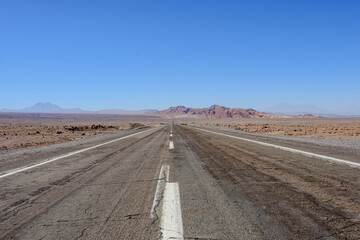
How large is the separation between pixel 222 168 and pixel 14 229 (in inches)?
172

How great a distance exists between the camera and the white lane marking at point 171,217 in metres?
2.61

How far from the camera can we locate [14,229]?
2846mm

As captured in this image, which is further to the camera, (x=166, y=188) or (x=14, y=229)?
(x=166, y=188)

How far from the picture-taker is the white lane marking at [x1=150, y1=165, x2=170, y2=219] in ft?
11.2

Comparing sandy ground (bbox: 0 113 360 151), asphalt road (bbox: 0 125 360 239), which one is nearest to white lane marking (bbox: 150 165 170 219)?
asphalt road (bbox: 0 125 360 239)

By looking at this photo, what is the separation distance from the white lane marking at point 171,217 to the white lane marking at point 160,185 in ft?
0.35

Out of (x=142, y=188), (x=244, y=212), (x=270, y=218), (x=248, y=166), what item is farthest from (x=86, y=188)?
(x=248, y=166)

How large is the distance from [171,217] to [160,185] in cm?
160

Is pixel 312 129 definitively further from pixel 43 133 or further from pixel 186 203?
pixel 43 133

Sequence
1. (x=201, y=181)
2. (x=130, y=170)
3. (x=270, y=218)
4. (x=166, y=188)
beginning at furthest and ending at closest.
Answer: (x=130, y=170), (x=201, y=181), (x=166, y=188), (x=270, y=218)

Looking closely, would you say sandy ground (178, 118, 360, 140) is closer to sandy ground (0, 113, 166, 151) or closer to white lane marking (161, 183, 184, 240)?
white lane marking (161, 183, 184, 240)

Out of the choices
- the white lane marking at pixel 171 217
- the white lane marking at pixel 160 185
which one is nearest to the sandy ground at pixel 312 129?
the white lane marking at pixel 160 185

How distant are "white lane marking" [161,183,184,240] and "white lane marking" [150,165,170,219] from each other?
0.11 m

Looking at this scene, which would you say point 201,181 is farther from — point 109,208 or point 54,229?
point 54,229
